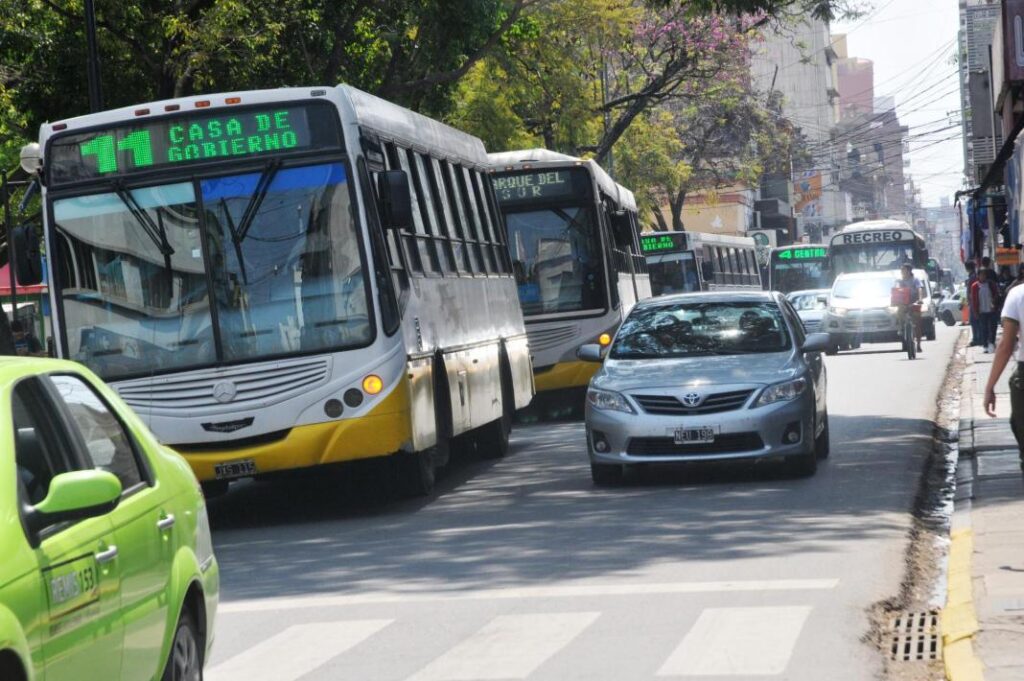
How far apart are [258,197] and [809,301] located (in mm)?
33602

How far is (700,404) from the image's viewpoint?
14.8 metres

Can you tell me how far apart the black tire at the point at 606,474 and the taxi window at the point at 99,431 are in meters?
9.44

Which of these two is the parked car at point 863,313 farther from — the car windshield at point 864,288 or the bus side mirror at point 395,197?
the bus side mirror at point 395,197

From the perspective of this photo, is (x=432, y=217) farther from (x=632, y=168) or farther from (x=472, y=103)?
(x=632, y=168)

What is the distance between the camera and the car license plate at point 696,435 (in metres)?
14.7

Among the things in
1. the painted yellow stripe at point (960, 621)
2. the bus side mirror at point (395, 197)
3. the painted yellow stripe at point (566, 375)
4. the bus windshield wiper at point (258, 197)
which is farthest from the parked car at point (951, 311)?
the painted yellow stripe at point (960, 621)

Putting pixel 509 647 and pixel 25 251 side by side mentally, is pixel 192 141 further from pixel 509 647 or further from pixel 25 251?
pixel 509 647

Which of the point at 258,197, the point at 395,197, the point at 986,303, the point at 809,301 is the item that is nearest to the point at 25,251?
the point at 258,197

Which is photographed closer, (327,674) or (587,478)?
(327,674)

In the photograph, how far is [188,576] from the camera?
6309 mm

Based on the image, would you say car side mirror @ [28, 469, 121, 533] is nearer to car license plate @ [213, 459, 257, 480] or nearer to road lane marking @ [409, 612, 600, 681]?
road lane marking @ [409, 612, 600, 681]

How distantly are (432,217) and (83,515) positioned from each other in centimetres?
1176

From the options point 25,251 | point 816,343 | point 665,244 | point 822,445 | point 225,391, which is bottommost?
point 822,445

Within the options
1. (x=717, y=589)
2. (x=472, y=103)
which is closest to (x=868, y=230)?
(x=472, y=103)
